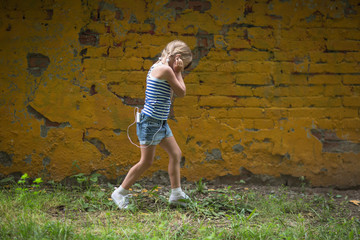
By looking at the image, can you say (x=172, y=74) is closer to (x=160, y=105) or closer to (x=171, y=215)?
(x=160, y=105)

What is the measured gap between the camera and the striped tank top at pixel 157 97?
9.12 feet

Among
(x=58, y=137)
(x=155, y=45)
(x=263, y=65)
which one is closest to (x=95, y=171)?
(x=58, y=137)

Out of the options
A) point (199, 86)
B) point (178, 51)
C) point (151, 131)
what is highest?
point (178, 51)

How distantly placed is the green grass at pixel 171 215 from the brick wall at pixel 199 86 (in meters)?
0.31

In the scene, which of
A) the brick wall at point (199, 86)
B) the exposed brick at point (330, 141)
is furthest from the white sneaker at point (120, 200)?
the exposed brick at point (330, 141)

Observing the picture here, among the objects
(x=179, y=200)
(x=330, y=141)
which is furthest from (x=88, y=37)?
(x=330, y=141)

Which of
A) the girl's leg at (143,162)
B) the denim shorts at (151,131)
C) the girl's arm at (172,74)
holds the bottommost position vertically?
the girl's leg at (143,162)

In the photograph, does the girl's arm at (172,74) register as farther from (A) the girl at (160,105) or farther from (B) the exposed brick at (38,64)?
(B) the exposed brick at (38,64)

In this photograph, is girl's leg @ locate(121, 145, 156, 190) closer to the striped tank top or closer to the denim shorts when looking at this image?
the denim shorts

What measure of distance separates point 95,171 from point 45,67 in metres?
1.17

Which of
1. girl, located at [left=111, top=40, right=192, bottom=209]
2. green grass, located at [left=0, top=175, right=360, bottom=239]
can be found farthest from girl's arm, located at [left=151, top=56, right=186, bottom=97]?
green grass, located at [left=0, top=175, right=360, bottom=239]

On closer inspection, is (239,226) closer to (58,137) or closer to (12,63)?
(58,137)

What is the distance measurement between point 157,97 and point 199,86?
0.88 m

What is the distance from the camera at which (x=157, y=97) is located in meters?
2.80
